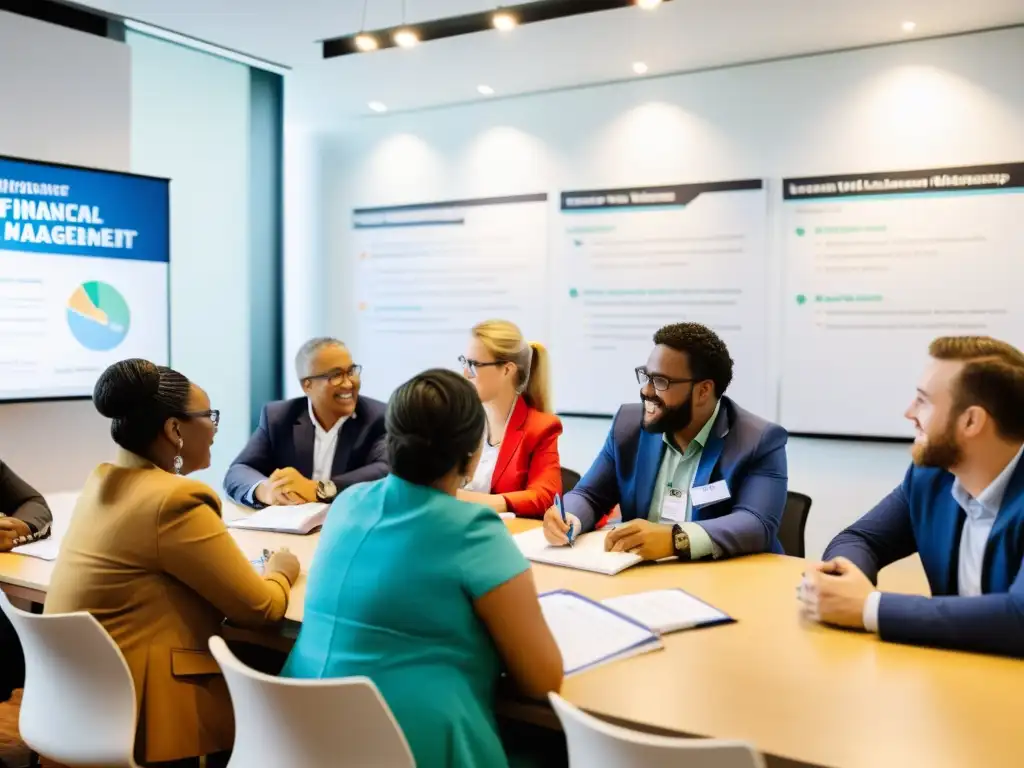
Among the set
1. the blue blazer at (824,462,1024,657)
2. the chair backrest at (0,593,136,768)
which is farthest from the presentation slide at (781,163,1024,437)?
the chair backrest at (0,593,136,768)

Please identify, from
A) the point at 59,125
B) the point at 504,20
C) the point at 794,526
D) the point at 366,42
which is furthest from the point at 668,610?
the point at 59,125

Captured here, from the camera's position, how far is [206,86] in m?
6.08

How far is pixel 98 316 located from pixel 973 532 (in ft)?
14.3

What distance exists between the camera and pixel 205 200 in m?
6.18

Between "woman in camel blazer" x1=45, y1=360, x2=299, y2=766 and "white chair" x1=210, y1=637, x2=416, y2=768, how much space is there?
35 cm

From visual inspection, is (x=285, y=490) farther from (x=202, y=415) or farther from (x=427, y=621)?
(x=427, y=621)

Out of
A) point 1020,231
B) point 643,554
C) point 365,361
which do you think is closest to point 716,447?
point 643,554

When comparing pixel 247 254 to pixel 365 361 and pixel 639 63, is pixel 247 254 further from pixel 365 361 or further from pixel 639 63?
pixel 639 63

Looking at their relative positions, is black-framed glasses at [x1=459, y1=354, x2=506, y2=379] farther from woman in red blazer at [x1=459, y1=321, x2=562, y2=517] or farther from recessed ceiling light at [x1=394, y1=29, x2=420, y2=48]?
recessed ceiling light at [x1=394, y1=29, x2=420, y2=48]

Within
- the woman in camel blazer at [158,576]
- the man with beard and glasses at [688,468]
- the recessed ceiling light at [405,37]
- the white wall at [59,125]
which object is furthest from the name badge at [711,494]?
the white wall at [59,125]

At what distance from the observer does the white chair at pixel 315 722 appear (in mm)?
1526

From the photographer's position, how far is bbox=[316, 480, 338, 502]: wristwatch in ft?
11.2

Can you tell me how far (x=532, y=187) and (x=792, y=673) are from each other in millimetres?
4582

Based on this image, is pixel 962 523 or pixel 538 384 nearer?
pixel 962 523
